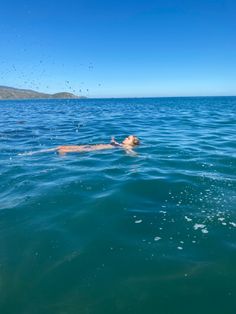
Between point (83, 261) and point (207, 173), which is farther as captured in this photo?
point (207, 173)

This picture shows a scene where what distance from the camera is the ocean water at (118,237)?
4.43 metres

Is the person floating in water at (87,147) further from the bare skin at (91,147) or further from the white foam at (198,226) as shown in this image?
the white foam at (198,226)

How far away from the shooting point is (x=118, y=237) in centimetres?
602

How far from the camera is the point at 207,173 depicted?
32.3ft

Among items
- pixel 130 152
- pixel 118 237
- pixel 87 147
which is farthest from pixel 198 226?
pixel 87 147

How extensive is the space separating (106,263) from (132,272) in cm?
50

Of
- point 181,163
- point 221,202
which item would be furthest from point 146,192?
point 181,163

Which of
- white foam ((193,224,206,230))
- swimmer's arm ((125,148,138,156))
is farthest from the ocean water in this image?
swimmer's arm ((125,148,138,156))

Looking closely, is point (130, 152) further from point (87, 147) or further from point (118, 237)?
point (118, 237)

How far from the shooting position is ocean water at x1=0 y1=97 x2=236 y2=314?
4.43 m

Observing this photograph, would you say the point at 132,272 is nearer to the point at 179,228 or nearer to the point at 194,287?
the point at 194,287

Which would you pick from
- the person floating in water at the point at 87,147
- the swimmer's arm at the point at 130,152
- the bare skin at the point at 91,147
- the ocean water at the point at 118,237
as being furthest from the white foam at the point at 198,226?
the bare skin at the point at 91,147

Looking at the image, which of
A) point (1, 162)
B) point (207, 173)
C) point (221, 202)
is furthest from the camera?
point (1, 162)

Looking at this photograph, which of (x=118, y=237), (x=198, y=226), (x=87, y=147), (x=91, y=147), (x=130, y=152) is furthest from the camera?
(x=91, y=147)
